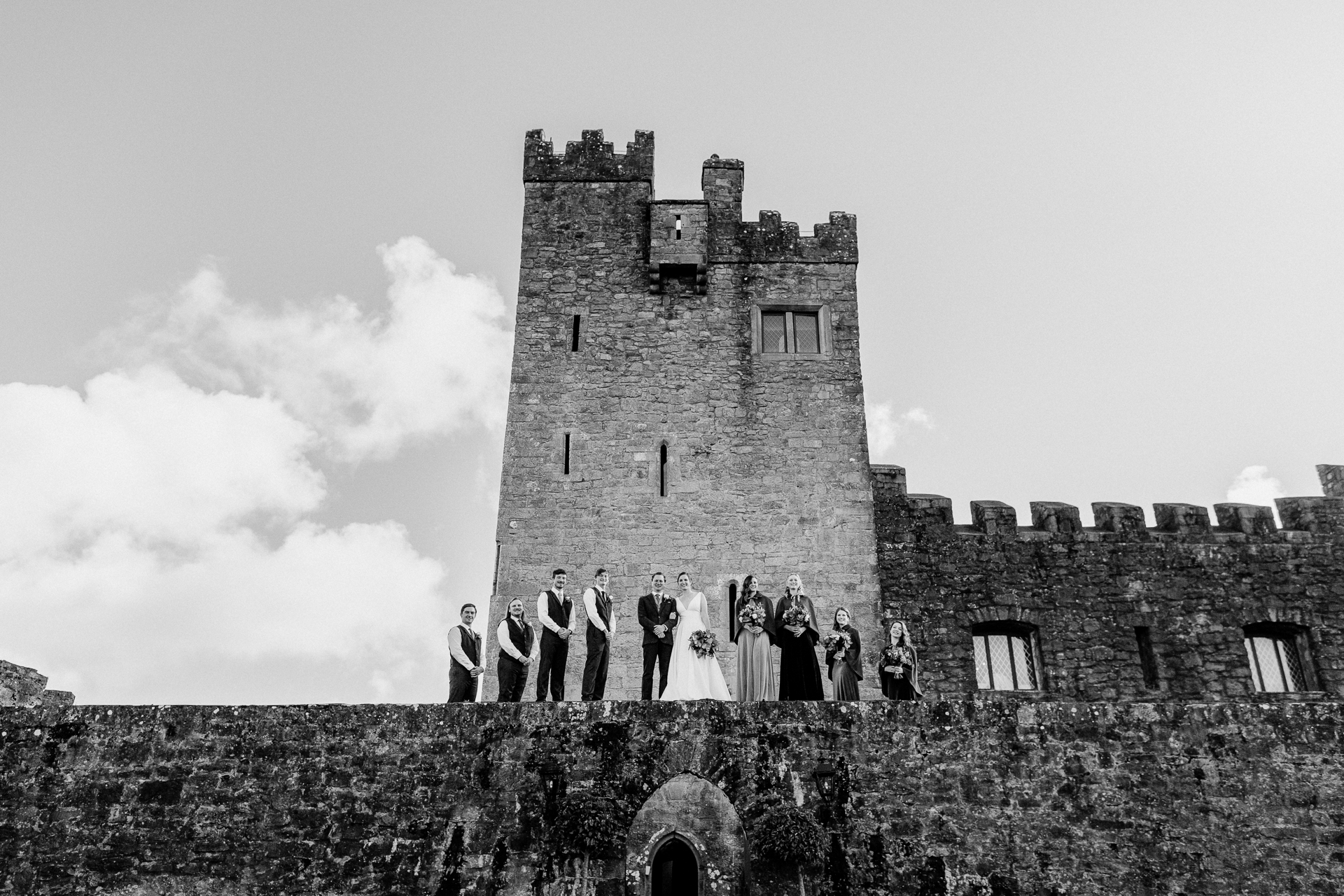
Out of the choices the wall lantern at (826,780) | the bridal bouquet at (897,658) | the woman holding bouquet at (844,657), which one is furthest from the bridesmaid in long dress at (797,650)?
the wall lantern at (826,780)

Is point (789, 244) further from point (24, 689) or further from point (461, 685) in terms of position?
point (24, 689)

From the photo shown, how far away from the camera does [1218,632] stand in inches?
693

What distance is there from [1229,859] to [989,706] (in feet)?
7.70

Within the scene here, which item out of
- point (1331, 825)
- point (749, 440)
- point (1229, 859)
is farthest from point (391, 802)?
point (749, 440)

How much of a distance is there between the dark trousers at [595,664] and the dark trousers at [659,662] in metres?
0.45

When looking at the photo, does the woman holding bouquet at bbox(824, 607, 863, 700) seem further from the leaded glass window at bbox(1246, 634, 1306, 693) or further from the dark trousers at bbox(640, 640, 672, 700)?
the leaded glass window at bbox(1246, 634, 1306, 693)

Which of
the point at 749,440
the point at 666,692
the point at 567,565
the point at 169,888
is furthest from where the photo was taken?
the point at 749,440

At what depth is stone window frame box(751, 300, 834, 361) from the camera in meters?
18.9

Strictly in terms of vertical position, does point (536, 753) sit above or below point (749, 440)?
below

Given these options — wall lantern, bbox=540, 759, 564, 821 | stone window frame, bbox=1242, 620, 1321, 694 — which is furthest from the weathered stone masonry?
stone window frame, bbox=1242, 620, 1321, 694

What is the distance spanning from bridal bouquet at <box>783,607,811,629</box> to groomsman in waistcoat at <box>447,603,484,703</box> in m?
3.30

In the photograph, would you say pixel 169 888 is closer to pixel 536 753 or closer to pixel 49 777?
pixel 49 777

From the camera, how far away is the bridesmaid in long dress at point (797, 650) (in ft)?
36.6

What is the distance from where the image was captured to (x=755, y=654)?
11.5 metres
